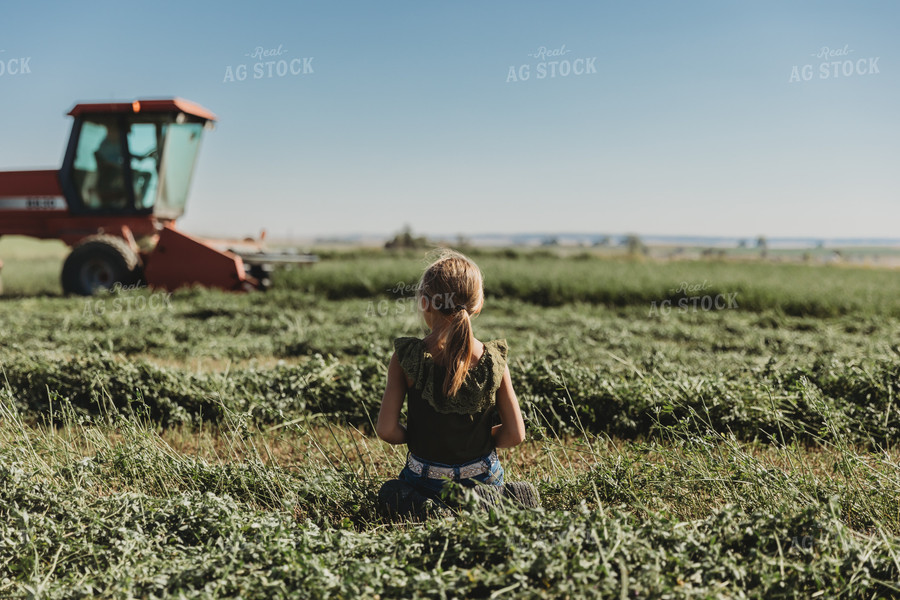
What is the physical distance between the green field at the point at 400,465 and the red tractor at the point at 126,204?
3694 millimetres

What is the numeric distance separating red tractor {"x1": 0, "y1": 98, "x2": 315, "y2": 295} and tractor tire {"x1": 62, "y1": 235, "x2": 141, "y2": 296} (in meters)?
0.02

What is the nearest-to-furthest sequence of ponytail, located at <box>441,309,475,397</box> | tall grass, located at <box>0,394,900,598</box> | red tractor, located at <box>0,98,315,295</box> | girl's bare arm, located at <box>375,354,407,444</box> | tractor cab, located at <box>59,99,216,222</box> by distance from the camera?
tall grass, located at <box>0,394,900,598</box>, ponytail, located at <box>441,309,475,397</box>, girl's bare arm, located at <box>375,354,407,444</box>, red tractor, located at <box>0,98,315,295</box>, tractor cab, located at <box>59,99,216,222</box>

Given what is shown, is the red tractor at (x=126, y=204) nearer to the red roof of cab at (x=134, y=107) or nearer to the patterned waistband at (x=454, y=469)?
the red roof of cab at (x=134, y=107)

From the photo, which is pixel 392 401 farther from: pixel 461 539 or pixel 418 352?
pixel 461 539

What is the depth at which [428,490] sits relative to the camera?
275 cm

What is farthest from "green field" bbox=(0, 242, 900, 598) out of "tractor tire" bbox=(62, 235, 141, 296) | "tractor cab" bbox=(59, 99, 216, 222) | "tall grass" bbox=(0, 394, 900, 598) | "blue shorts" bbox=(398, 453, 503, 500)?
"tractor cab" bbox=(59, 99, 216, 222)

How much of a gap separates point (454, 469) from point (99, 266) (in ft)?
34.3

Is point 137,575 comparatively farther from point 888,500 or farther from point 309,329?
point 309,329

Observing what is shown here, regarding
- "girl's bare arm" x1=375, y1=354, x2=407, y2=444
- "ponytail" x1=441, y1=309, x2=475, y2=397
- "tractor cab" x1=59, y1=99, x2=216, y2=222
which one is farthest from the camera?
"tractor cab" x1=59, y1=99, x2=216, y2=222

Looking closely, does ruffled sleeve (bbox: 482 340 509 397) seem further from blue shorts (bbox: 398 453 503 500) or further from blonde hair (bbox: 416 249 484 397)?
blue shorts (bbox: 398 453 503 500)

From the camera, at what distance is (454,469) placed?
8.96 ft

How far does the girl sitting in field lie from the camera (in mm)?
2617

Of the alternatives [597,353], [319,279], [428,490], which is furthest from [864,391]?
[319,279]

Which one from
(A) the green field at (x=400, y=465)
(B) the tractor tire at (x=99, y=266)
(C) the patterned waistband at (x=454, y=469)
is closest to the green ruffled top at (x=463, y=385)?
(C) the patterned waistband at (x=454, y=469)
